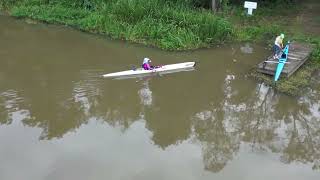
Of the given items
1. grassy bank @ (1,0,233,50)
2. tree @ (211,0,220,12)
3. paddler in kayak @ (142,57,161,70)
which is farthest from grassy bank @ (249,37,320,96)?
tree @ (211,0,220,12)

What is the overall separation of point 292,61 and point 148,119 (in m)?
5.77

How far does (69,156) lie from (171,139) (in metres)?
2.67

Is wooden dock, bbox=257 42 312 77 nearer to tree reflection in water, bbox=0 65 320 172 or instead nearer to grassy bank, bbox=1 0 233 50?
tree reflection in water, bbox=0 65 320 172

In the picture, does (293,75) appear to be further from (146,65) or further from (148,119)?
(148,119)

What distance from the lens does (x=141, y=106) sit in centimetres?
1344

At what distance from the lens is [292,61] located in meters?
15.2

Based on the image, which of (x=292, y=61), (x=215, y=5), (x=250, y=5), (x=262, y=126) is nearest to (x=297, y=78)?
(x=292, y=61)

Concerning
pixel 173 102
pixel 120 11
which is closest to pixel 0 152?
Result: pixel 173 102

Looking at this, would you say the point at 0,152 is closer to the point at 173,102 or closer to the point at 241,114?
the point at 173,102

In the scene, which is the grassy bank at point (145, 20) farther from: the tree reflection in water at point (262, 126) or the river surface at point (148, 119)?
the tree reflection in water at point (262, 126)

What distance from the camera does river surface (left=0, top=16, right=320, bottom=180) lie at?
10445 mm

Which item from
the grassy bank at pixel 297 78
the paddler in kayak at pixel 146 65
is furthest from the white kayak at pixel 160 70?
the grassy bank at pixel 297 78

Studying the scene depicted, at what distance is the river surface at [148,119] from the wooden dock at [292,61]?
63 cm

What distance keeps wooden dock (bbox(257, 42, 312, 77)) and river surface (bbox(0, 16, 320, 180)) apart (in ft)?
2.07
